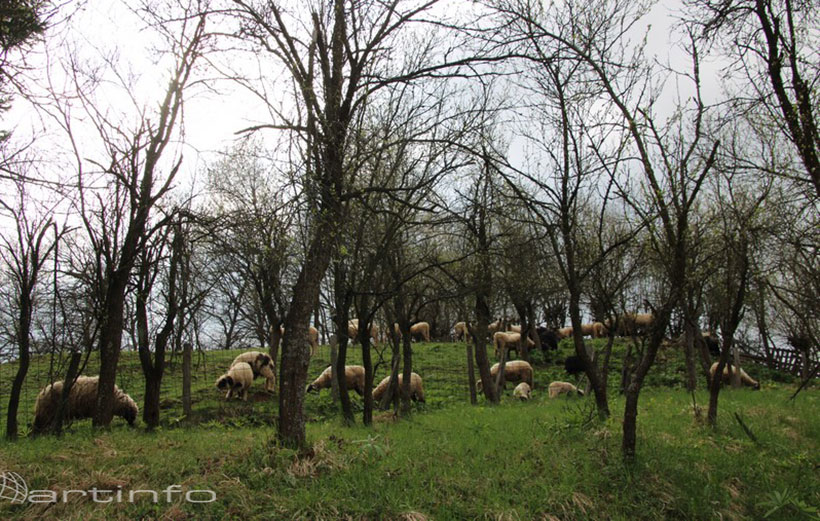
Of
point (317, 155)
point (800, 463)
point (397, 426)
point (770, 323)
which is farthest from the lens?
point (770, 323)

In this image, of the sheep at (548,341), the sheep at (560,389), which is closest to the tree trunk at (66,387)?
the sheep at (560,389)

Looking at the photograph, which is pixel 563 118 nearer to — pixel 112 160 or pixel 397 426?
pixel 397 426

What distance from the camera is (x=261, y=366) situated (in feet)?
54.9

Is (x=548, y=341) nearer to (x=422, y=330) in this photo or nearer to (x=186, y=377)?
(x=422, y=330)

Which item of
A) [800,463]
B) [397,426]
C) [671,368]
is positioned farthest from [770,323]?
[397,426]

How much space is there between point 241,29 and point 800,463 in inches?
392

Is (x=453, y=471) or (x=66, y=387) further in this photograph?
(x=66, y=387)

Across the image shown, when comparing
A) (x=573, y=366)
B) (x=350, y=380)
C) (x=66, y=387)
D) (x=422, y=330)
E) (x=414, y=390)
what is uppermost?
(x=422, y=330)

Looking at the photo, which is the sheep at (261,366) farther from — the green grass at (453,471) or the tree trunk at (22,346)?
the tree trunk at (22,346)

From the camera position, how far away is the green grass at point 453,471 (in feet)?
18.8

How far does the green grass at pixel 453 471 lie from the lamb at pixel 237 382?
5.02 meters

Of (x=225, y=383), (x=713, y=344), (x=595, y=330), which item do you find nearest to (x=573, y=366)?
(x=713, y=344)

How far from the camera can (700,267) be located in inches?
325

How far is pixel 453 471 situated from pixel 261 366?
1132 cm
